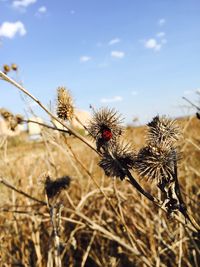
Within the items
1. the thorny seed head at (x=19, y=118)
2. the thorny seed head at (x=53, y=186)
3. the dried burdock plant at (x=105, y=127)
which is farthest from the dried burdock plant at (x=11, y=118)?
the dried burdock plant at (x=105, y=127)

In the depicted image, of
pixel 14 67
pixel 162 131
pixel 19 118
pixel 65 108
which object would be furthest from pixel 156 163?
pixel 14 67

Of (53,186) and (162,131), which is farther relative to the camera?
(53,186)

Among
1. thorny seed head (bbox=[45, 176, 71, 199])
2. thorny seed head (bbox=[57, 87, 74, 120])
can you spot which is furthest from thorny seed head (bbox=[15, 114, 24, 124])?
thorny seed head (bbox=[57, 87, 74, 120])

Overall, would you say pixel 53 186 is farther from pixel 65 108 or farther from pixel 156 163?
pixel 156 163

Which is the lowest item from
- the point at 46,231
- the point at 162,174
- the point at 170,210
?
the point at 46,231

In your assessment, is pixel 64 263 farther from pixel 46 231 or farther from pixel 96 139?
pixel 96 139

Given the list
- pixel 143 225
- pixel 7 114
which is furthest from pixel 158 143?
pixel 143 225

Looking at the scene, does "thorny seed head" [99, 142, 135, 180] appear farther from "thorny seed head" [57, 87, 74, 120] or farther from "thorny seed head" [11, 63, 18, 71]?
"thorny seed head" [11, 63, 18, 71]
